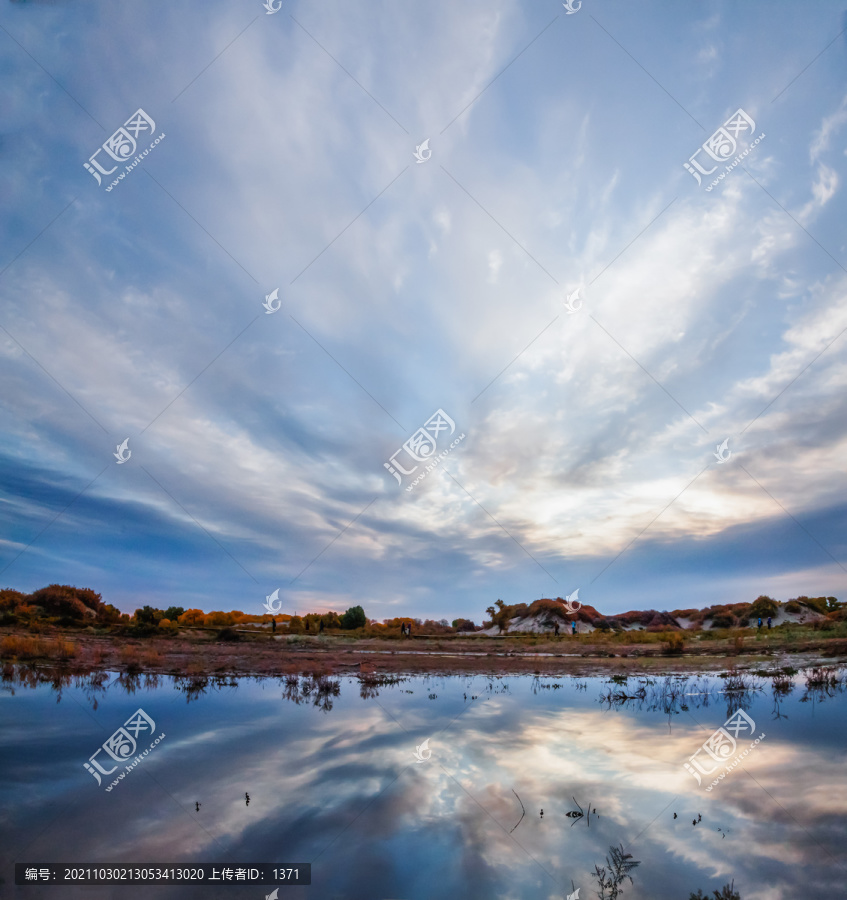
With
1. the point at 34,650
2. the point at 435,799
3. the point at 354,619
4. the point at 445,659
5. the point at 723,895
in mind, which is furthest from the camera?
the point at 354,619

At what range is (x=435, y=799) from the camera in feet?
26.5

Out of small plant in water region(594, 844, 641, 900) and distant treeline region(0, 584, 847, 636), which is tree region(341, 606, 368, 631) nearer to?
distant treeline region(0, 584, 847, 636)

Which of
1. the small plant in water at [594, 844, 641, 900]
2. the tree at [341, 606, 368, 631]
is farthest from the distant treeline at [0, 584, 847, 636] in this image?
the small plant in water at [594, 844, 641, 900]

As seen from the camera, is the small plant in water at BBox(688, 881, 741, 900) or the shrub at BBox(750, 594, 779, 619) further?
the shrub at BBox(750, 594, 779, 619)

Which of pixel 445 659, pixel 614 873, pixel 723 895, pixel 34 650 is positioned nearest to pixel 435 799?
pixel 614 873

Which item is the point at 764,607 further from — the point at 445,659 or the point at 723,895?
the point at 723,895

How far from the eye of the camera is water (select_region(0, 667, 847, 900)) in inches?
240

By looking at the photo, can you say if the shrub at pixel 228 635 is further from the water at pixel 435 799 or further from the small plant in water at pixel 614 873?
the small plant in water at pixel 614 873

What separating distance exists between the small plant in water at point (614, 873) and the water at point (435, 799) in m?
0.11

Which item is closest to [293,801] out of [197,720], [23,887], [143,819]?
[143,819]

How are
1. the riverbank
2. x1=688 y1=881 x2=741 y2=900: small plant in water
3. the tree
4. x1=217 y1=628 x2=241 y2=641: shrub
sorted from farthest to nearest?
the tree < x1=217 y1=628 x2=241 y2=641: shrub < the riverbank < x1=688 y1=881 x2=741 y2=900: small plant in water

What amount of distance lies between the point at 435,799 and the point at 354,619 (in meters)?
59.7

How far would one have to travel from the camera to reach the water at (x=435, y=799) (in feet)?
20.0

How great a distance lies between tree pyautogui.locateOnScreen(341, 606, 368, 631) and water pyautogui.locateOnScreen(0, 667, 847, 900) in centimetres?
5201
